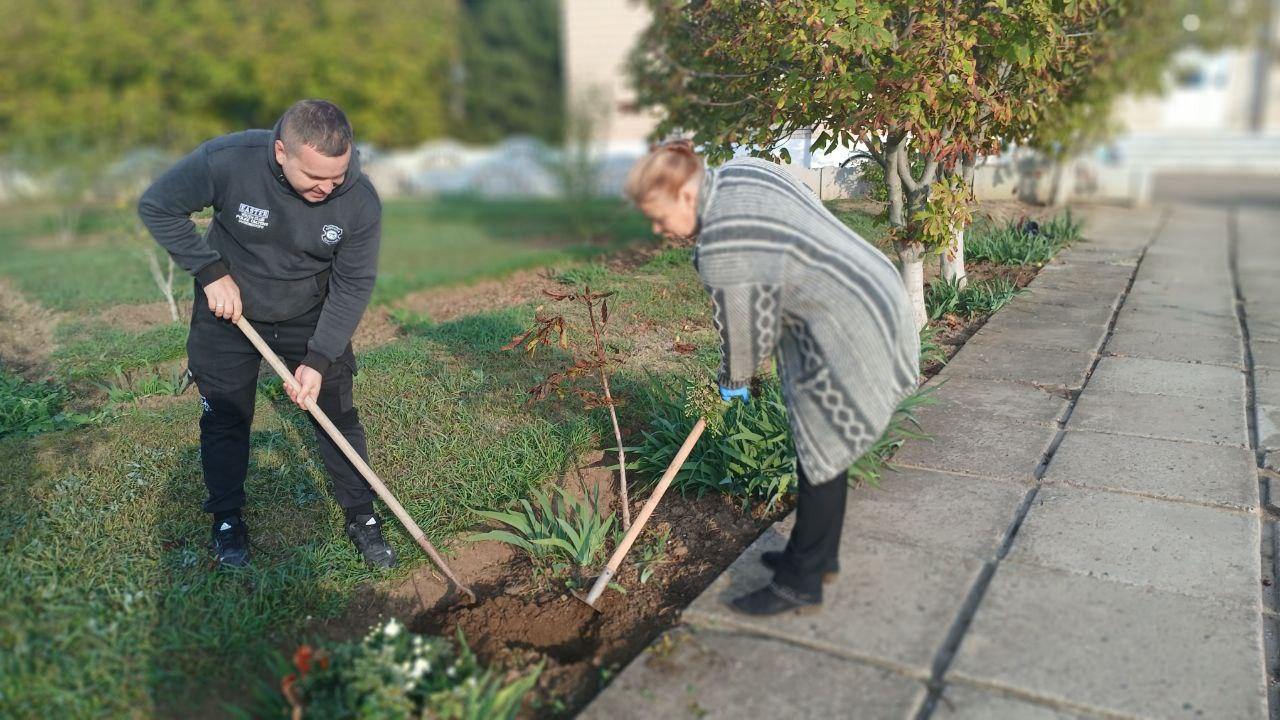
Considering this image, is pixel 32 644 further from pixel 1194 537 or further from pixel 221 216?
pixel 1194 537

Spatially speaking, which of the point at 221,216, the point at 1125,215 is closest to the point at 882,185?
the point at 221,216

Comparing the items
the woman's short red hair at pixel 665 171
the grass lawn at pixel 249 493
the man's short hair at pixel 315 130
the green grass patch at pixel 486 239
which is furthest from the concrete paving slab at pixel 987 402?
the green grass patch at pixel 486 239

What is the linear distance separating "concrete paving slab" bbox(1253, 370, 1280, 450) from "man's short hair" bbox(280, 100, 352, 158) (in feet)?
13.0

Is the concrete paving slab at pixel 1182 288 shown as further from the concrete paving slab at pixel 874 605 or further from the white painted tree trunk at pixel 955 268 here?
the concrete paving slab at pixel 874 605

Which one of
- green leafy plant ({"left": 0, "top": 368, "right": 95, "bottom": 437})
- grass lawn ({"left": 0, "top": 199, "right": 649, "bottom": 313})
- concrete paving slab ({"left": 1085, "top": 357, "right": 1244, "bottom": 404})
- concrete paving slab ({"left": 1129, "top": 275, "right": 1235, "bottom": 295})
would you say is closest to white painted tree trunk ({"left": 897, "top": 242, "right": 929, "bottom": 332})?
concrete paving slab ({"left": 1085, "top": 357, "right": 1244, "bottom": 404})

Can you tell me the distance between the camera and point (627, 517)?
12.3ft

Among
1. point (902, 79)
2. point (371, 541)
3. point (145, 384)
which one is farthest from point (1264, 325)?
point (145, 384)

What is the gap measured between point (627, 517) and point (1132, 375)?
2.99 meters

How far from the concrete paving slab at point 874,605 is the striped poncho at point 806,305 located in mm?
430

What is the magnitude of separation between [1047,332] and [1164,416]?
1.39 metres

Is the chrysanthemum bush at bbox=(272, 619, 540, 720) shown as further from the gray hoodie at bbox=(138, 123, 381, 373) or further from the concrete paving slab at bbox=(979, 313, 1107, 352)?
the concrete paving slab at bbox=(979, 313, 1107, 352)

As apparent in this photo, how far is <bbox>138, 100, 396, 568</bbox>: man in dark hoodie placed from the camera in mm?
3477

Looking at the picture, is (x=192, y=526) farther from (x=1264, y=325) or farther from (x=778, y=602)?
(x=1264, y=325)

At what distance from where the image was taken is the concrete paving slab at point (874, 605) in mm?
2834
